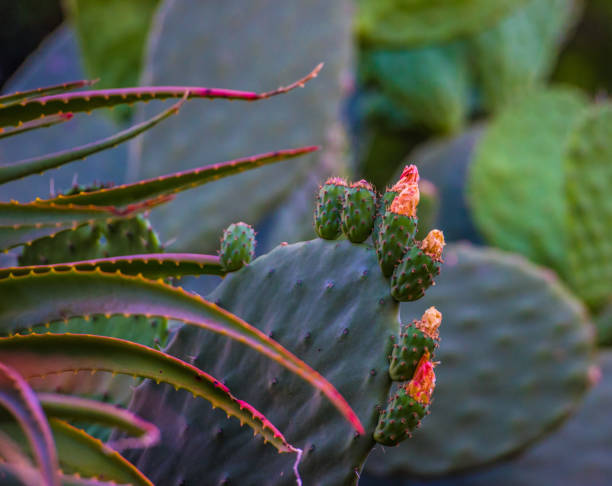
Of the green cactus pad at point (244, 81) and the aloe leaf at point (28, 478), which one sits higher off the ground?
the green cactus pad at point (244, 81)

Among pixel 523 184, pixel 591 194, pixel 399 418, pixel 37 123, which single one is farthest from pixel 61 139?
pixel 399 418

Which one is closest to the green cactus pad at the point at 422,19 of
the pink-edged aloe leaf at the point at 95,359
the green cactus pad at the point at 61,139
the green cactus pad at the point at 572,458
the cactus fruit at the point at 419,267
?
the green cactus pad at the point at 61,139

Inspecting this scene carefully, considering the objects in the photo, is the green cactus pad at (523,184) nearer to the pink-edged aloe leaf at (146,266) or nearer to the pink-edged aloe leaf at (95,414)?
the pink-edged aloe leaf at (146,266)

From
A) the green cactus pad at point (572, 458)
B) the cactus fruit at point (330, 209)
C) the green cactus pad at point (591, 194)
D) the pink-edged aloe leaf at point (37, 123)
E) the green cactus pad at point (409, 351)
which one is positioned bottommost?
the green cactus pad at point (409, 351)

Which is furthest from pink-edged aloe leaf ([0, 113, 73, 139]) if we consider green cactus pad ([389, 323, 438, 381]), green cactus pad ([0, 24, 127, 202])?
green cactus pad ([0, 24, 127, 202])

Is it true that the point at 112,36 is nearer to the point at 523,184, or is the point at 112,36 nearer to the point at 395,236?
the point at 523,184

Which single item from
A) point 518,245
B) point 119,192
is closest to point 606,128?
point 518,245

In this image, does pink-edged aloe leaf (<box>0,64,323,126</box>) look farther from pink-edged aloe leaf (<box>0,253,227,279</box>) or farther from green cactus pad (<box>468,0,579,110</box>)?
green cactus pad (<box>468,0,579,110</box>)
